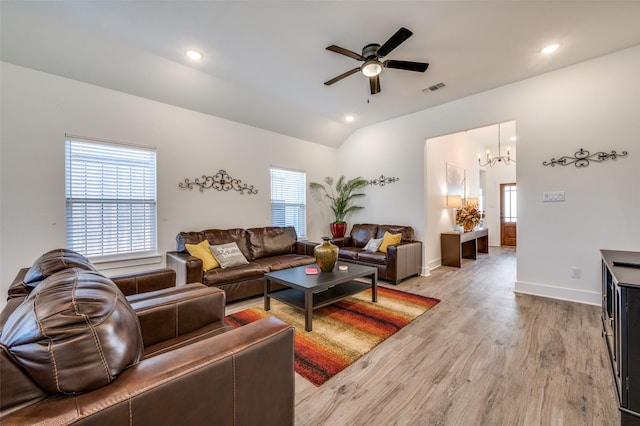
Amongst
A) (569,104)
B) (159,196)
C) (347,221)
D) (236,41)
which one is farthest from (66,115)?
(569,104)

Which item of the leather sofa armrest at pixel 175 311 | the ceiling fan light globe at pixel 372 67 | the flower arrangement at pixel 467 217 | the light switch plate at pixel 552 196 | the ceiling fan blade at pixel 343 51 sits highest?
the ceiling fan blade at pixel 343 51

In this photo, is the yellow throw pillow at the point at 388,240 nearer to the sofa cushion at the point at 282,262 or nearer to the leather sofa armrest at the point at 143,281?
the sofa cushion at the point at 282,262

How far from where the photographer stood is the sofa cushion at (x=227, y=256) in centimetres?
342

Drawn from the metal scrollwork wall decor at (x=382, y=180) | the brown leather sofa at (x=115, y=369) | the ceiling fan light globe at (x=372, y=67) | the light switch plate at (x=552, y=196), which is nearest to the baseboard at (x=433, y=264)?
the metal scrollwork wall decor at (x=382, y=180)

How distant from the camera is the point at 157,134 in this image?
3.58 metres

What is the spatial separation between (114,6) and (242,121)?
87.6 inches

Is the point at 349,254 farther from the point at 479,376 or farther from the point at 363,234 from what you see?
the point at 479,376

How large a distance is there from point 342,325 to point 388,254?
171 cm

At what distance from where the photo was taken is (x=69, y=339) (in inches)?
29.5

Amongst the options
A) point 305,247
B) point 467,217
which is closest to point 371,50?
point 305,247

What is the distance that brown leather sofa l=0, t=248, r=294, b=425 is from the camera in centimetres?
70

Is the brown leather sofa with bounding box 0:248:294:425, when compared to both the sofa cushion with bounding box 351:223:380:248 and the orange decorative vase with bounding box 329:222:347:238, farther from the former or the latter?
the orange decorative vase with bounding box 329:222:347:238

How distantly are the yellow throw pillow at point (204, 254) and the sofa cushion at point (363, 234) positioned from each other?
2.77 meters

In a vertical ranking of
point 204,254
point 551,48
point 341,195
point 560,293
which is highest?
point 551,48
